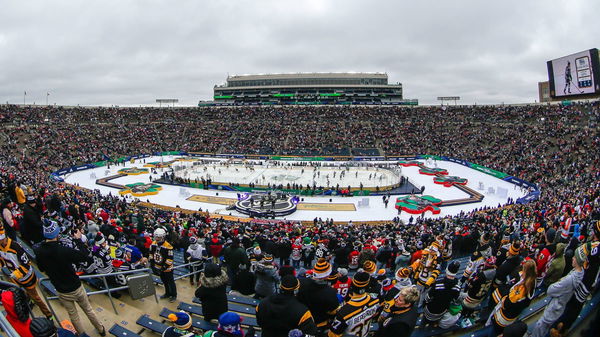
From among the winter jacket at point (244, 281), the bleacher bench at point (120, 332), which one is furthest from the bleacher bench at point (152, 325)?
the winter jacket at point (244, 281)

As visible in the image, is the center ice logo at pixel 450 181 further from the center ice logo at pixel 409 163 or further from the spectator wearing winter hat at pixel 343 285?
the spectator wearing winter hat at pixel 343 285

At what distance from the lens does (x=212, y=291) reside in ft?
16.6

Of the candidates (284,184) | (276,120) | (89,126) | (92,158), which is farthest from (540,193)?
(89,126)

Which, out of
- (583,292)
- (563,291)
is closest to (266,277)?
(563,291)

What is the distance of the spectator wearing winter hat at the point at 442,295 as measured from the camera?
16.7ft

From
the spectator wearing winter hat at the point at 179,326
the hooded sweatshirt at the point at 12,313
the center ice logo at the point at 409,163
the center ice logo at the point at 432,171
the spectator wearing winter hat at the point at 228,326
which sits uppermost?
the hooded sweatshirt at the point at 12,313

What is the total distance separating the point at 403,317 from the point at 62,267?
491 centimetres

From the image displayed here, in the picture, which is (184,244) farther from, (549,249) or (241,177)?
(241,177)

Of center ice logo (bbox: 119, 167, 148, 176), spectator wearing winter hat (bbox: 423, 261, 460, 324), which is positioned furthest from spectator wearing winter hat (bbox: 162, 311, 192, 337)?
center ice logo (bbox: 119, 167, 148, 176)

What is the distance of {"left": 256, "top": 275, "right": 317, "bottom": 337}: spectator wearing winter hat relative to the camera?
11.7ft

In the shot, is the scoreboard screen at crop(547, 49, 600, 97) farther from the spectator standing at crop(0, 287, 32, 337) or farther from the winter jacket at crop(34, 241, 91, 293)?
the spectator standing at crop(0, 287, 32, 337)

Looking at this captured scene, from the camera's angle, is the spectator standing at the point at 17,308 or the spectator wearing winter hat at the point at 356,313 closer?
the spectator standing at the point at 17,308

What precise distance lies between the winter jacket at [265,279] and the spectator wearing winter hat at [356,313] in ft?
7.20

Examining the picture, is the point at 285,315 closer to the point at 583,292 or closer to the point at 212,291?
the point at 212,291
